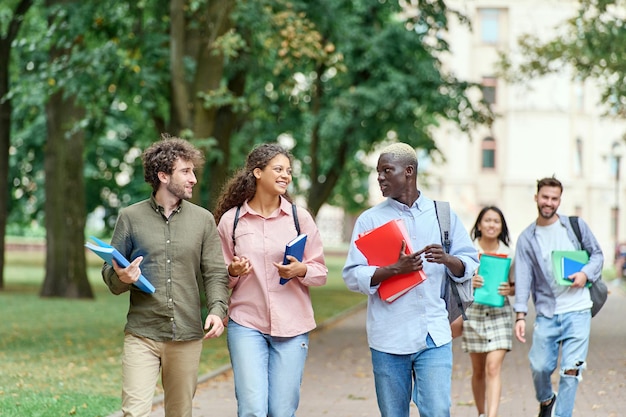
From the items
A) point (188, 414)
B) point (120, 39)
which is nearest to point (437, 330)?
point (188, 414)

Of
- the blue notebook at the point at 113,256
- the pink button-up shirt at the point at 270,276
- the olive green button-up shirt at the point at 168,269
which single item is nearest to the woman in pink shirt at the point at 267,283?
the pink button-up shirt at the point at 270,276

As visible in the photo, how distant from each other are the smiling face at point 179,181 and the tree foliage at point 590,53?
13422mm

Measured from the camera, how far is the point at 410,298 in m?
6.27

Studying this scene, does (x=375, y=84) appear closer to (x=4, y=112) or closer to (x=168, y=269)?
(x=4, y=112)

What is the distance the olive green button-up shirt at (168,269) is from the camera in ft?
20.4

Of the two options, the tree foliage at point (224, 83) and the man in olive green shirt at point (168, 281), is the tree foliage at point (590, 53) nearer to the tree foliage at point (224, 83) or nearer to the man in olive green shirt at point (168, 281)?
the tree foliage at point (224, 83)

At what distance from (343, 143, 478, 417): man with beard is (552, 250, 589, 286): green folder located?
2.25 m

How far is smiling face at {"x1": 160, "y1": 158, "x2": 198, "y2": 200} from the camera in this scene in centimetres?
631

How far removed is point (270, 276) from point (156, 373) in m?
0.81

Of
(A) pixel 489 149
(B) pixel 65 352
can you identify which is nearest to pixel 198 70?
(B) pixel 65 352

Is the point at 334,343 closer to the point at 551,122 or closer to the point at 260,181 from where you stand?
the point at 260,181

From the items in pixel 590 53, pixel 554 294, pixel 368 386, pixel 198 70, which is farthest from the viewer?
pixel 590 53

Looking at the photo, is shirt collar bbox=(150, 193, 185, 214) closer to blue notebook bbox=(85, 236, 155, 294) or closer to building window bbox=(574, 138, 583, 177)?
blue notebook bbox=(85, 236, 155, 294)

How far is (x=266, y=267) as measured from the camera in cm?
657
